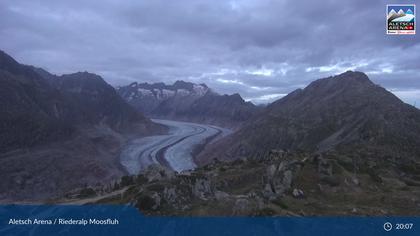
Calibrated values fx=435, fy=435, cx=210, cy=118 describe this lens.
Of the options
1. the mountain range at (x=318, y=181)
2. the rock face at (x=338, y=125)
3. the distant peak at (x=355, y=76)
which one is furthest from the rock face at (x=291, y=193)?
the distant peak at (x=355, y=76)

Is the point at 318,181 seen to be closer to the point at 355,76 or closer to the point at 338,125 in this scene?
the point at 338,125

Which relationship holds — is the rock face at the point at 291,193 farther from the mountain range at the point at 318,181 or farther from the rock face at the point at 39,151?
the rock face at the point at 39,151

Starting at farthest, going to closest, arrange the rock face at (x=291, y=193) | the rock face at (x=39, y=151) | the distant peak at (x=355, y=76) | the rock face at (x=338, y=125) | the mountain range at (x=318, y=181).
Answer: the distant peak at (x=355, y=76) → the rock face at (x=39, y=151) → the rock face at (x=338, y=125) → the mountain range at (x=318, y=181) → the rock face at (x=291, y=193)

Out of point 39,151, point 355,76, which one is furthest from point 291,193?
point 355,76

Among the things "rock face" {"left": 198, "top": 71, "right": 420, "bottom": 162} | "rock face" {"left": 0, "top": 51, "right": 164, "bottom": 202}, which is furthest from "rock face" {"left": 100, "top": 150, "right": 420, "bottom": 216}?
"rock face" {"left": 0, "top": 51, "right": 164, "bottom": 202}

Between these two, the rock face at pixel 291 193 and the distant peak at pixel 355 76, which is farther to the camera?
the distant peak at pixel 355 76

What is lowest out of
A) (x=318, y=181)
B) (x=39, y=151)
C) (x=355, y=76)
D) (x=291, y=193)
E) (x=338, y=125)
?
(x=39, y=151)

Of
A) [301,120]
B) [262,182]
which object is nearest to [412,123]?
[301,120]

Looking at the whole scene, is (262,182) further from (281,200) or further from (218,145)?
(218,145)

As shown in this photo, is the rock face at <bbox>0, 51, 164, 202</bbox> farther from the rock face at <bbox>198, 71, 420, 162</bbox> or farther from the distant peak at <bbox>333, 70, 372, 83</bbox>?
the distant peak at <bbox>333, 70, 372, 83</bbox>
